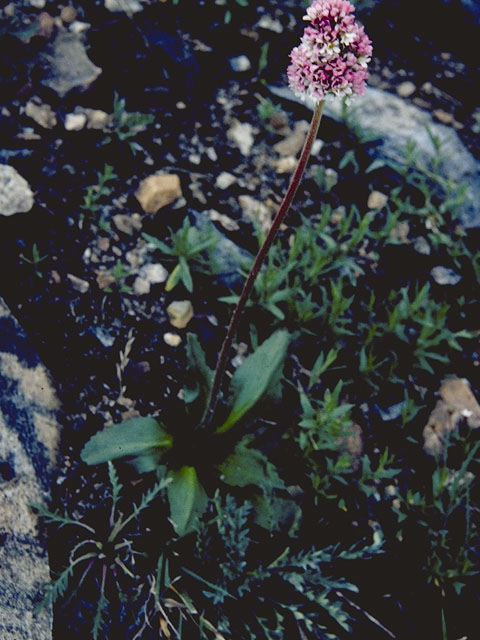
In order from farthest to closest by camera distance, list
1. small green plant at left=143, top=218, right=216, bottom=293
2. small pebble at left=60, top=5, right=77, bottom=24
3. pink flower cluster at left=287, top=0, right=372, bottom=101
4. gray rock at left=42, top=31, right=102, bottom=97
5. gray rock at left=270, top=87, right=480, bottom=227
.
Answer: gray rock at left=270, top=87, right=480, bottom=227 → small pebble at left=60, top=5, right=77, bottom=24 → gray rock at left=42, top=31, right=102, bottom=97 → small green plant at left=143, top=218, right=216, bottom=293 → pink flower cluster at left=287, top=0, right=372, bottom=101

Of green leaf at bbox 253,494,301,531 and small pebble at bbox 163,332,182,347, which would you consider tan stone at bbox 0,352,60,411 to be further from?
green leaf at bbox 253,494,301,531

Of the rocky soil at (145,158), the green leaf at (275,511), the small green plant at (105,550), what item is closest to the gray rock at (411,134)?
the rocky soil at (145,158)

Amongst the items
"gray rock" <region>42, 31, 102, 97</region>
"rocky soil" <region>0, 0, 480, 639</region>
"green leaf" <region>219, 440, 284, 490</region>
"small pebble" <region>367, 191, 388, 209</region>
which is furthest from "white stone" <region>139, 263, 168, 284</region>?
"small pebble" <region>367, 191, 388, 209</region>

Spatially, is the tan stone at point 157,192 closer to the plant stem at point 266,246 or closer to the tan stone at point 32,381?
the tan stone at point 32,381

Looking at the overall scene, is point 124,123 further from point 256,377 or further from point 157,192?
point 256,377

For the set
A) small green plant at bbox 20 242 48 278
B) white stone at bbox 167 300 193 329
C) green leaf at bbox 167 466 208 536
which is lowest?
green leaf at bbox 167 466 208 536

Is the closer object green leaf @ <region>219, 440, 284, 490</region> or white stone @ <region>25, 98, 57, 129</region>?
green leaf @ <region>219, 440, 284, 490</region>

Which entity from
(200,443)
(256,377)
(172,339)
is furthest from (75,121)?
(200,443)
